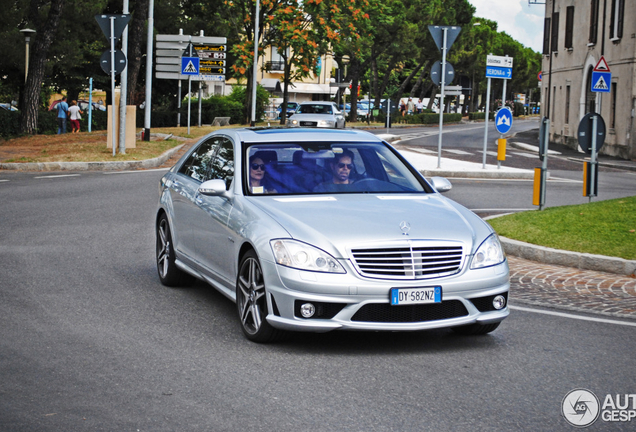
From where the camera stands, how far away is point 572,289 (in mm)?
8906

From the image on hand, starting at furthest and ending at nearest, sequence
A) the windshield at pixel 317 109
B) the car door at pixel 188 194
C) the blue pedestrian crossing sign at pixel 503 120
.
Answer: the windshield at pixel 317 109 → the blue pedestrian crossing sign at pixel 503 120 → the car door at pixel 188 194

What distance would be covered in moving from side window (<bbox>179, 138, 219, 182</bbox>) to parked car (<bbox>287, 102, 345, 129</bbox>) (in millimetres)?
27772

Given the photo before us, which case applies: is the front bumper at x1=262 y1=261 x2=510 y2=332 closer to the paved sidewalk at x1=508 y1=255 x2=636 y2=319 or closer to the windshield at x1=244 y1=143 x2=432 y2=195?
the windshield at x1=244 y1=143 x2=432 y2=195

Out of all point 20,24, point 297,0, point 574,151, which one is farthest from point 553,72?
point 20,24

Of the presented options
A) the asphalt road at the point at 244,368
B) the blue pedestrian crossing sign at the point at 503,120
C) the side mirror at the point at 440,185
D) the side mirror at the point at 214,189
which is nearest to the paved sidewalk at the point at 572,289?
the asphalt road at the point at 244,368

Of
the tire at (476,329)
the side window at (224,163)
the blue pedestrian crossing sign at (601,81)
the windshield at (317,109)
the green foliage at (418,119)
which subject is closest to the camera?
the tire at (476,329)

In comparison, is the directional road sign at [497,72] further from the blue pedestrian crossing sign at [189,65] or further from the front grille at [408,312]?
the front grille at [408,312]

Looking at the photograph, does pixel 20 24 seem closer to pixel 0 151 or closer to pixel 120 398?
pixel 0 151

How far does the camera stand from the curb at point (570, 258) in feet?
32.0

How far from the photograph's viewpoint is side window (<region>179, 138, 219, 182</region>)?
819 cm

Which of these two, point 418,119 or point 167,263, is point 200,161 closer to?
point 167,263

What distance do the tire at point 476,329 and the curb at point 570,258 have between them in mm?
3490

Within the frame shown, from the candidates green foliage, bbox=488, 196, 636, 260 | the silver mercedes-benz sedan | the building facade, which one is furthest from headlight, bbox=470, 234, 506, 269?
the building facade

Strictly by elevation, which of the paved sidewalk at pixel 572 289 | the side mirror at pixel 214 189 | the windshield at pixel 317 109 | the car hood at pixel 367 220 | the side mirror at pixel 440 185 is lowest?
the paved sidewalk at pixel 572 289
